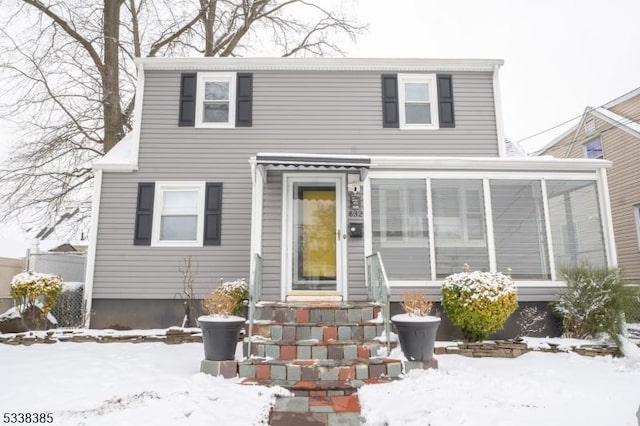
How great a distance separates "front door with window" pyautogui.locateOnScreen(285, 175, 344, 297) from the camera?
23.3 ft

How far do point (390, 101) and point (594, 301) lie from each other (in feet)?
16.6

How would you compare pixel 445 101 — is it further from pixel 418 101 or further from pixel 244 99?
pixel 244 99

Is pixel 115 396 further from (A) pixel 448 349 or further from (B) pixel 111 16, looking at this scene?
(B) pixel 111 16

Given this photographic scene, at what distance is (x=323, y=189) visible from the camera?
290 inches

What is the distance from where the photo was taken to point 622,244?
41.5 ft

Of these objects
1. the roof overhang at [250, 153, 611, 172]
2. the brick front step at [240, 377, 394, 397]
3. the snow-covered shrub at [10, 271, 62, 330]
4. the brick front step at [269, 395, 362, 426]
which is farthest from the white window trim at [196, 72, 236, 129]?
the brick front step at [269, 395, 362, 426]

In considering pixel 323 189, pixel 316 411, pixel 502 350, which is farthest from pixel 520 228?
pixel 316 411

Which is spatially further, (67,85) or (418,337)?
(67,85)

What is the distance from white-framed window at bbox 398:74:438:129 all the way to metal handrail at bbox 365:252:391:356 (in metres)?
3.37

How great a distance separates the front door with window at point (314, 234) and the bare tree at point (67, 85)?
22.9ft

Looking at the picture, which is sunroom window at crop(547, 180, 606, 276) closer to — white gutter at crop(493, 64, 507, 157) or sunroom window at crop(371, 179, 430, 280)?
white gutter at crop(493, 64, 507, 157)

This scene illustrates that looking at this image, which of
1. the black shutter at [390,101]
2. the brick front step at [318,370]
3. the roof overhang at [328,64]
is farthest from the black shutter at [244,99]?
the brick front step at [318,370]

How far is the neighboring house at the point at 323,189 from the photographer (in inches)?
281

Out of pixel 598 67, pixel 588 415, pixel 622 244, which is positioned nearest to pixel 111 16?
pixel 588 415
